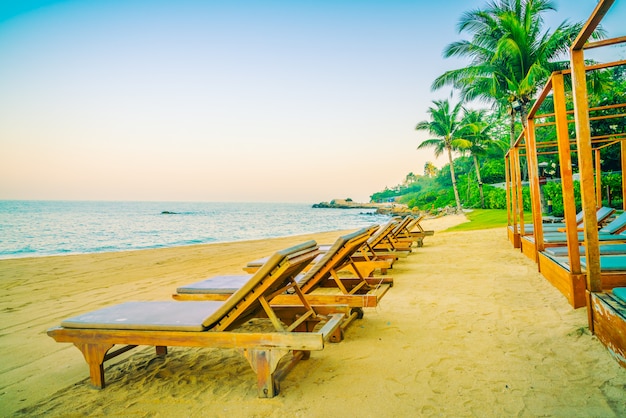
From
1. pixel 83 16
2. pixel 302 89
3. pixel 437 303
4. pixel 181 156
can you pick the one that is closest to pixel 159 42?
pixel 83 16

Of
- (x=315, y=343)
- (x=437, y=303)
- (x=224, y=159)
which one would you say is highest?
(x=224, y=159)

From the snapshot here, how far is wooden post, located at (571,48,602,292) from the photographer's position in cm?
296

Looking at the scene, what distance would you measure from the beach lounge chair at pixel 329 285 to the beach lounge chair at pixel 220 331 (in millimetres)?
556

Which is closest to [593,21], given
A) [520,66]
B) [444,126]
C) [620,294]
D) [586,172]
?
[586,172]

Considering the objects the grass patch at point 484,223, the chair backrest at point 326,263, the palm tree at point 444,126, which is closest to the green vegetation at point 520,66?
the grass patch at point 484,223

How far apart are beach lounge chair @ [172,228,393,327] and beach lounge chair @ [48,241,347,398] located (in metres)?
0.56

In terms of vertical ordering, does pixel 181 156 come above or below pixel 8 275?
above

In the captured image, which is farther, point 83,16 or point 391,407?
point 83,16

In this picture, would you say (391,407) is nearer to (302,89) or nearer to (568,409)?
(568,409)

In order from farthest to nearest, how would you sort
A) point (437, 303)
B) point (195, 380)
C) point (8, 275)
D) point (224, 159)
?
point (224, 159) < point (8, 275) < point (437, 303) < point (195, 380)

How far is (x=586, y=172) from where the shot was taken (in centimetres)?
300

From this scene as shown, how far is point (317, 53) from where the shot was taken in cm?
2019

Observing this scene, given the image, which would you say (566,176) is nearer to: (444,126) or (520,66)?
(520,66)

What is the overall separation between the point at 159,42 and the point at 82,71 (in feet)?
13.8
